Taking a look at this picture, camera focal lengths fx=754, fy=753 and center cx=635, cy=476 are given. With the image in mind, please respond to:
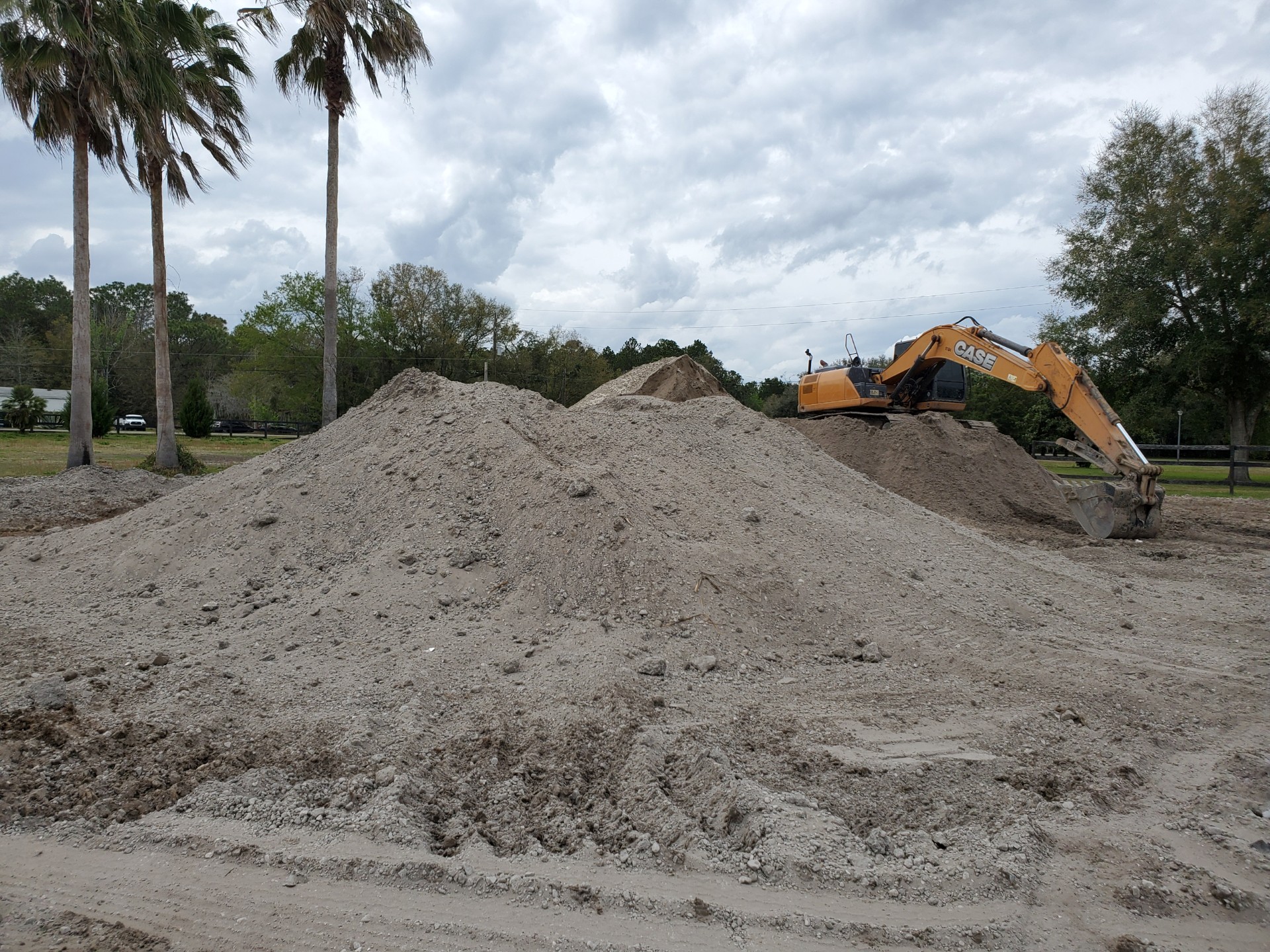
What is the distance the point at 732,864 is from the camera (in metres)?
2.84

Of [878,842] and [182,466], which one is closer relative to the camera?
[878,842]

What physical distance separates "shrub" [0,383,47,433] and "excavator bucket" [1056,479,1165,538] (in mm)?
36972

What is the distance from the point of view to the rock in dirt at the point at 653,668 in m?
4.59

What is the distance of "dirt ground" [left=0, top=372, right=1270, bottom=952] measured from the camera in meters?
2.64

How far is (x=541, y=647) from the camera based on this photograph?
16.3 feet

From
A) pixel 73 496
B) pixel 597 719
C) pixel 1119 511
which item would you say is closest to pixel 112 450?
pixel 73 496

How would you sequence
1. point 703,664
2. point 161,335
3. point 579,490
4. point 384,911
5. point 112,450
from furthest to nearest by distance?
1. point 112,450
2. point 161,335
3. point 579,490
4. point 703,664
5. point 384,911

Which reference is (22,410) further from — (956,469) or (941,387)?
(956,469)

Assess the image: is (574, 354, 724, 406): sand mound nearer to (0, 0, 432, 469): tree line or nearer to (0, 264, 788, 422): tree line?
(0, 0, 432, 469): tree line

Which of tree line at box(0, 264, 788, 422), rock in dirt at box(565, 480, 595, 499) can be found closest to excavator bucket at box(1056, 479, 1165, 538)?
rock in dirt at box(565, 480, 595, 499)

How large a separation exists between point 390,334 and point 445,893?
121 ft

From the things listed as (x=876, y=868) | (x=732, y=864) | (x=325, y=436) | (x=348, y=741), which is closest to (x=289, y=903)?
(x=348, y=741)

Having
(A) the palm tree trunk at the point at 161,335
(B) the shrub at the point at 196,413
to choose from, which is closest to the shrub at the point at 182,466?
(A) the palm tree trunk at the point at 161,335

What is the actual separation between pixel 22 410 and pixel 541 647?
3518 cm
